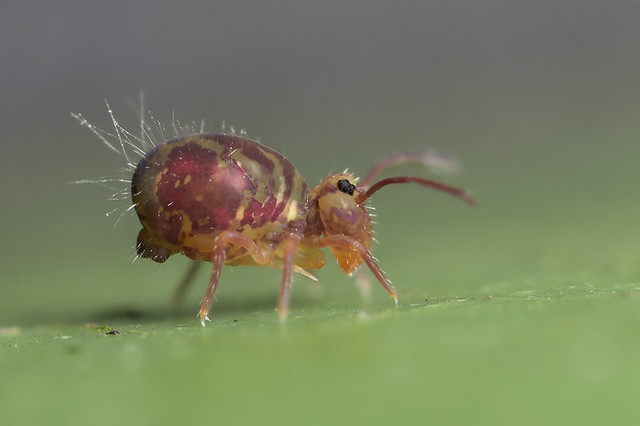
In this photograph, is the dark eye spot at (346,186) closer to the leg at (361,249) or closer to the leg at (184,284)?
the leg at (361,249)

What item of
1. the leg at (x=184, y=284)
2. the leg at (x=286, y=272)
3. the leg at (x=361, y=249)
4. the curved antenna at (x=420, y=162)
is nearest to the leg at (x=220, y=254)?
the leg at (x=286, y=272)

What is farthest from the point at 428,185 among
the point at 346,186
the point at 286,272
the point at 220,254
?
the point at 220,254

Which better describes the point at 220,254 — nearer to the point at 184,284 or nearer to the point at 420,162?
the point at 184,284

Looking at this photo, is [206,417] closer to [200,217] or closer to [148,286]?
[200,217]

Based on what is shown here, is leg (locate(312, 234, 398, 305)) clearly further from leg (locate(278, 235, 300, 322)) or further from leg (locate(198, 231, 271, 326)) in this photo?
leg (locate(198, 231, 271, 326))

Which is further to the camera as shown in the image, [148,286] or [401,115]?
[401,115]

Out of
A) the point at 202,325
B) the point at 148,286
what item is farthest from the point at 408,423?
the point at 148,286

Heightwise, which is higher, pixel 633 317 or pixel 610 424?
pixel 633 317

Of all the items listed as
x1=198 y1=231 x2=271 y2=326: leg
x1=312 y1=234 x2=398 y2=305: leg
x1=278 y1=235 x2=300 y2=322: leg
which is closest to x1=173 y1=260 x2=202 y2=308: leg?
x1=198 y1=231 x2=271 y2=326: leg
